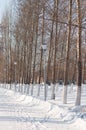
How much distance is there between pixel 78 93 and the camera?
71.6ft

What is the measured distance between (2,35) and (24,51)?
23010 mm

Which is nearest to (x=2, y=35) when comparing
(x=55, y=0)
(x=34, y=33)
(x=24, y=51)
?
(x=24, y=51)

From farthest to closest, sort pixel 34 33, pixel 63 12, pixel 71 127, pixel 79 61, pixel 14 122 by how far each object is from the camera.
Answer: pixel 34 33, pixel 63 12, pixel 79 61, pixel 14 122, pixel 71 127

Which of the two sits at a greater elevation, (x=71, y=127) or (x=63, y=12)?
(x=63, y=12)

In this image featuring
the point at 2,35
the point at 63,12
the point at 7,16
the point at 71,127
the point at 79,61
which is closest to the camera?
the point at 71,127

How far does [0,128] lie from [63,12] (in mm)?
Answer: 17745

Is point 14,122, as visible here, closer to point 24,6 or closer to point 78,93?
point 78,93

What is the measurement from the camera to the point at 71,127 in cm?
1288

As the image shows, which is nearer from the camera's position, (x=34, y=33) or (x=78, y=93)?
(x=78, y=93)

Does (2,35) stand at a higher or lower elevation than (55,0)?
lower

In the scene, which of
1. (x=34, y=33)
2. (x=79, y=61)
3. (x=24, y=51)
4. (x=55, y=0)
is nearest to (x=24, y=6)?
(x=34, y=33)

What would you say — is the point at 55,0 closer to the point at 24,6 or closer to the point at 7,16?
the point at 24,6

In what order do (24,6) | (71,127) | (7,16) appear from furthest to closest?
1. (7,16)
2. (24,6)
3. (71,127)

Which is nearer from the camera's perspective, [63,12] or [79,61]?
[79,61]
